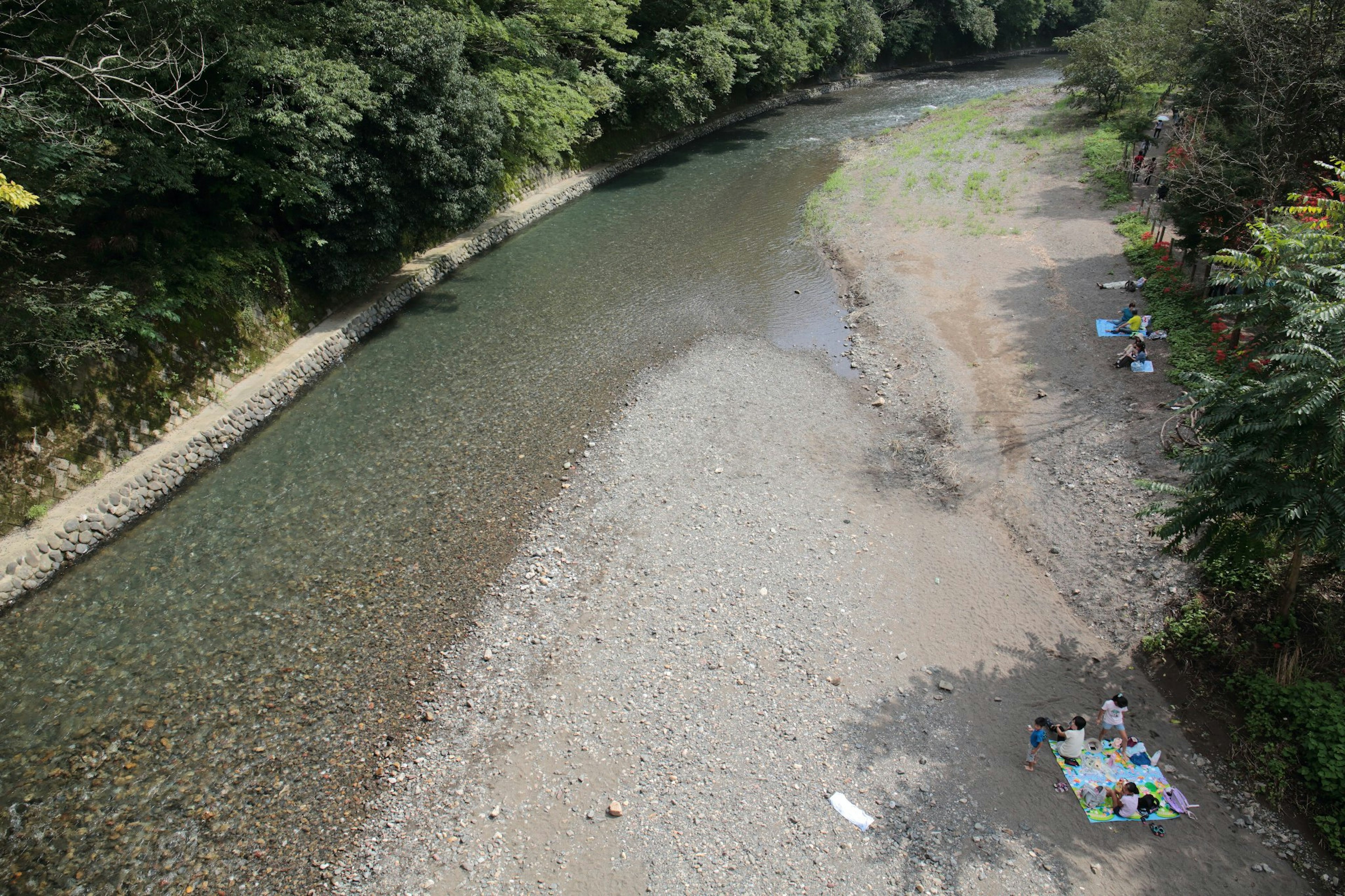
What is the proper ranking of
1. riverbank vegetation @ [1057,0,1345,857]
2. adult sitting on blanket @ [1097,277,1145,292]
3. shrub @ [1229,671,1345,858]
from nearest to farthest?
riverbank vegetation @ [1057,0,1345,857] < shrub @ [1229,671,1345,858] < adult sitting on blanket @ [1097,277,1145,292]

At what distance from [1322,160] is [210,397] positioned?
3380cm

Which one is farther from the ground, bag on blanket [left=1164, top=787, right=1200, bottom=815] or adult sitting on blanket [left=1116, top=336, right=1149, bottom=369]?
adult sitting on blanket [left=1116, top=336, right=1149, bottom=369]

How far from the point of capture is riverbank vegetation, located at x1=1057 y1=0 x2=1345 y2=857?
396 inches

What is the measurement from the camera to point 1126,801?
34.7 feet

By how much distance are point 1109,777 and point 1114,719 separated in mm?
923

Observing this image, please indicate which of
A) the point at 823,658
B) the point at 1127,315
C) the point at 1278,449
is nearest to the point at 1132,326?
the point at 1127,315

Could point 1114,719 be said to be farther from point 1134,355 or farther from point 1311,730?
point 1134,355

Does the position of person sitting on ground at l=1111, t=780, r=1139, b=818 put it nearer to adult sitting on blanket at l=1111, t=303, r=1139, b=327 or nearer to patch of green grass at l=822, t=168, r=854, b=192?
adult sitting on blanket at l=1111, t=303, r=1139, b=327

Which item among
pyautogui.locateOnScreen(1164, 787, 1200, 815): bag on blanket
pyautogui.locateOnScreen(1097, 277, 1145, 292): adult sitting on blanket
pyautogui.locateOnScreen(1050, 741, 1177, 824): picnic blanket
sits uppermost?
pyautogui.locateOnScreen(1097, 277, 1145, 292): adult sitting on blanket

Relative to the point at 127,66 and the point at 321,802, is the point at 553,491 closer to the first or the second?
the point at 321,802

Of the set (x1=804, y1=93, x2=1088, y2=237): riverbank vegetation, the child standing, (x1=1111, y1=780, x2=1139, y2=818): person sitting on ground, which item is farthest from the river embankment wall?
(x1=1111, y1=780, x2=1139, y2=818): person sitting on ground

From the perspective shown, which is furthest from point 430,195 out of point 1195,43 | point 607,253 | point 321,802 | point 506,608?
point 1195,43

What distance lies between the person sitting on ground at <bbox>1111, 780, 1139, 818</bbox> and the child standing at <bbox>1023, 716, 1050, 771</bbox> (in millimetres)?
1115

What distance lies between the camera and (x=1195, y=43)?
2970cm
